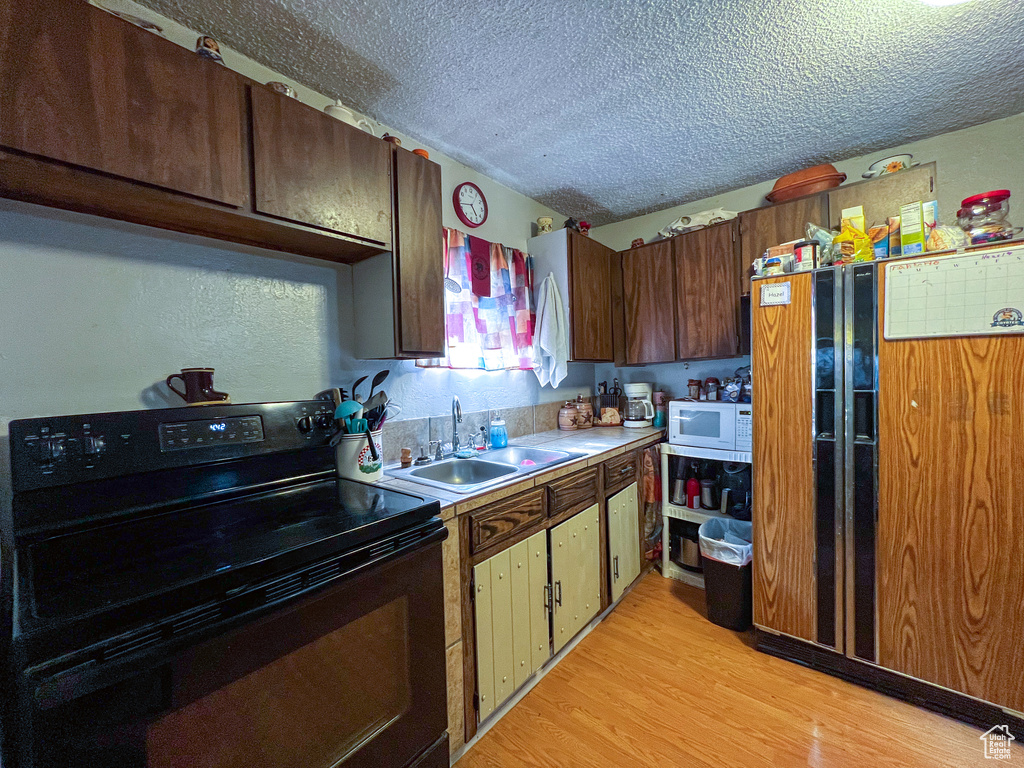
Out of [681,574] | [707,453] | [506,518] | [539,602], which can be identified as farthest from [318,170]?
[681,574]

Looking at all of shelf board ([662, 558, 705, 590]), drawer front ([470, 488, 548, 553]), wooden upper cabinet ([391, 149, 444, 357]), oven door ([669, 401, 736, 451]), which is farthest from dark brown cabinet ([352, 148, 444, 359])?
shelf board ([662, 558, 705, 590])

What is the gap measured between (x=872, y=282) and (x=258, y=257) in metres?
2.32

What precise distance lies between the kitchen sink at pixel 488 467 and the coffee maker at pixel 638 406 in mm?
968

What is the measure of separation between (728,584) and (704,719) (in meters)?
0.65

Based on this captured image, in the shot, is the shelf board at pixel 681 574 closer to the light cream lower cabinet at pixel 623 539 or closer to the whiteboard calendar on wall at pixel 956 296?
the light cream lower cabinet at pixel 623 539

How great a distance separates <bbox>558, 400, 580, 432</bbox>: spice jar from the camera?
9.14 feet

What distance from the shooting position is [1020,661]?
134 cm

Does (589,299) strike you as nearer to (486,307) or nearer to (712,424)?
(486,307)

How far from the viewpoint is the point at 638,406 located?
2.81 meters

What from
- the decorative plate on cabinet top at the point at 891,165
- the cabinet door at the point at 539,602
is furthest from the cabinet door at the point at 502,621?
the decorative plate on cabinet top at the point at 891,165

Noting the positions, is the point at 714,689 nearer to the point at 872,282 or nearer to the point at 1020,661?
the point at 1020,661

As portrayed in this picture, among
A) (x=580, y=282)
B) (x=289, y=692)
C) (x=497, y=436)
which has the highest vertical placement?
(x=580, y=282)

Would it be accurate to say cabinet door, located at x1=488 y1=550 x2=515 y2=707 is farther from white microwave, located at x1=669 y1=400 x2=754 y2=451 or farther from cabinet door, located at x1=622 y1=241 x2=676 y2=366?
cabinet door, located at x1=622 y1=241 x2=676 y2=366

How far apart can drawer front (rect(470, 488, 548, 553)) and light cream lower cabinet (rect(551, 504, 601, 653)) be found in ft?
0.54
